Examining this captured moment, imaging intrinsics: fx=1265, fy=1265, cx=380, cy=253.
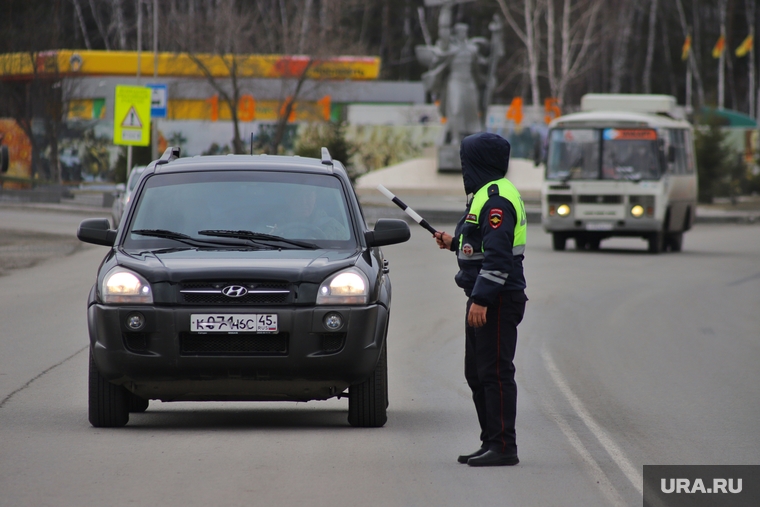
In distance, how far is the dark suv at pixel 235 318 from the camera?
6734 millimetres

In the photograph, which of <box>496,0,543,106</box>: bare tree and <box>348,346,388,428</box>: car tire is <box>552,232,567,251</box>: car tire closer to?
<box>348,346,388,428</box>: car tire

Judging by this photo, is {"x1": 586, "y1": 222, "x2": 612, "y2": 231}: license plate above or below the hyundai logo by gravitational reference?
below

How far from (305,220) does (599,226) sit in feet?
61.6

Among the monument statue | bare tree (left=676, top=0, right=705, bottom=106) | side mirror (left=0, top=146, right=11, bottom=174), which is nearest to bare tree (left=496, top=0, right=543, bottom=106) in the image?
bare tree (left=676, top=0, right=705, bottom=106)

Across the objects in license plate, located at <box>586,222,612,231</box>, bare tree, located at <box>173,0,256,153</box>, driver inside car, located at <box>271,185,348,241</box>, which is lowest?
license plate, located at <box>586,222,612,231</box>

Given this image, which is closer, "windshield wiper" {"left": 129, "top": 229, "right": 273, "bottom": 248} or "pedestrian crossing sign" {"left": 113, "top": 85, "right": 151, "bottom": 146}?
"windshield wiper" {"left": 129, "top": 229, "right": 273, "bottom": 248}

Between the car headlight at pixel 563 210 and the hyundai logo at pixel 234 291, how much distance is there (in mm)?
19718

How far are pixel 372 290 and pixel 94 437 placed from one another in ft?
5.71

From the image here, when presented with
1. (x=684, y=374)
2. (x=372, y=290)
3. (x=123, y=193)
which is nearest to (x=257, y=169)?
(x=372, y=290)

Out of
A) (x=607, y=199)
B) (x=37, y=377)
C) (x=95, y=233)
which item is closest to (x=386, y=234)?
(x=95, y=233)

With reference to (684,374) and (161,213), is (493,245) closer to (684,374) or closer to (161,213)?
(161,213)

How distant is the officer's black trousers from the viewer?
6.30 meters

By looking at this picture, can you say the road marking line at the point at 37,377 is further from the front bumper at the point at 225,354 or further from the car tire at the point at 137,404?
the front bumper at the point at 225,354

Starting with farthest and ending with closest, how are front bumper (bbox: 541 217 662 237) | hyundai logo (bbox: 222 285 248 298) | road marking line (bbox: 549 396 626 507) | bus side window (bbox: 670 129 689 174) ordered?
bus side window (bbox: 670 129 689 174) < front bumper (bbox: 541 217 662 237) < hyundai logo (bbox: 222 285 248 298) < road marking line (bbox: 549 396 626 507)
